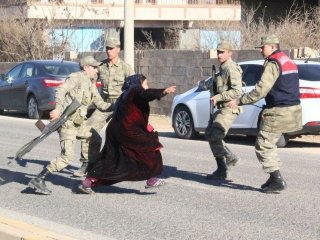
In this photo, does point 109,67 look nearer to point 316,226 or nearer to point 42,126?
point 42,126

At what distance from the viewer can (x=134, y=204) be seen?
915 centimetres

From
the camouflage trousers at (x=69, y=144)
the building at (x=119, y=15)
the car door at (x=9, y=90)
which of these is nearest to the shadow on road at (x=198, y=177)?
the camouflage trousers at (x=69, y=144)

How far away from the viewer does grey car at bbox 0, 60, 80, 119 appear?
21016 mm

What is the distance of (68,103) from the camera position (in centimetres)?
1027

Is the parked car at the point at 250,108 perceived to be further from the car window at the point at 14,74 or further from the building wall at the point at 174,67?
the car window at the point at 14,74

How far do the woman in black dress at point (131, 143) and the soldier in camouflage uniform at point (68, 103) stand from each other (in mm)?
655

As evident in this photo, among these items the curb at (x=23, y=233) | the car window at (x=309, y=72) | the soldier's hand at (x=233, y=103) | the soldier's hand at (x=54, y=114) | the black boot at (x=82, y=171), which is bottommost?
the black boot at (x=82, y=171)

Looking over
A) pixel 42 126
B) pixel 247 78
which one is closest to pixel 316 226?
pixel 42 126

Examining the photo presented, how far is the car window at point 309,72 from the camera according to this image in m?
14.1

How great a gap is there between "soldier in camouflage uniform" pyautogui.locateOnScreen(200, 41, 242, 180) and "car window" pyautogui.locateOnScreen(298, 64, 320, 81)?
12.7 feet

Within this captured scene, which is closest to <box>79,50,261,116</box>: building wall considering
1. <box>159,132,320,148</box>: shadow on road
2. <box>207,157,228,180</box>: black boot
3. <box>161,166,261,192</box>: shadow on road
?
<box>159,132,320,148</box>: shadow on road

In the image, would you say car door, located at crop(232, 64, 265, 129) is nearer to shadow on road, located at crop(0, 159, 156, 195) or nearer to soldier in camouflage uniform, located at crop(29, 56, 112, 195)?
shadow on road, located at crop(0, 159, 156, 195)

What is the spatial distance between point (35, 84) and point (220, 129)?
1181cm

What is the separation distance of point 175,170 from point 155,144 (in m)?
2.58
